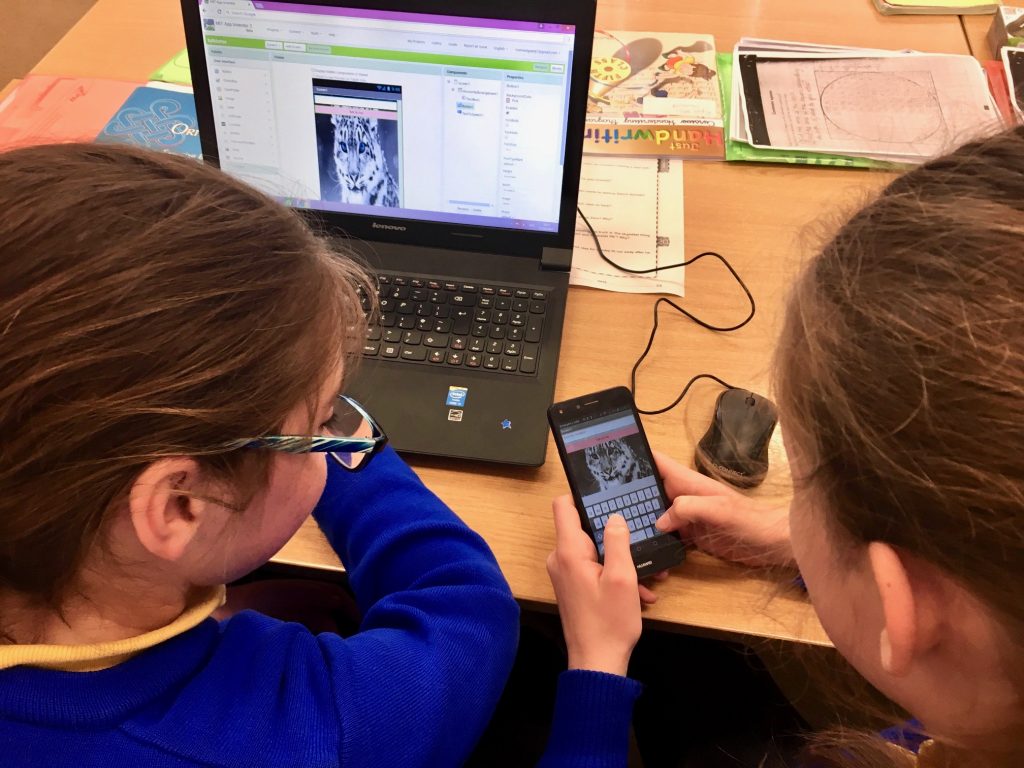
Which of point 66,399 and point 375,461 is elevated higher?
point 66,399

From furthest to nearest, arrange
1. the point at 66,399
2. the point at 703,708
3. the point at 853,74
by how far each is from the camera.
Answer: the point at 853,74, the point at 703,708, the point at 66,399

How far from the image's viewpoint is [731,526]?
674 millimetres

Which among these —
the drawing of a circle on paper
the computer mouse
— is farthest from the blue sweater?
the drawing of a circle on paper

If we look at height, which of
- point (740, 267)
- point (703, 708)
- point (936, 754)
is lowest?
point (703, 708)

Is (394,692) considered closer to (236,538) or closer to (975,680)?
(236,538)

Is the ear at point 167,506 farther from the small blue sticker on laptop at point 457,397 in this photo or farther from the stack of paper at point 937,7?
the stack of paper at point 937,7

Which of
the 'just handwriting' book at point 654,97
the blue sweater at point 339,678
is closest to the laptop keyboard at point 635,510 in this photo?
the blue sweater at point 339,678

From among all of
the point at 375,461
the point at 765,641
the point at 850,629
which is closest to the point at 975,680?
the point at 850,629

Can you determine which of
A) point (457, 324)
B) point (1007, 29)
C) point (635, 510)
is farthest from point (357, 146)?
point (1007, 29)

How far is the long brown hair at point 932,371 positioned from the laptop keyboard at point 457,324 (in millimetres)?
377

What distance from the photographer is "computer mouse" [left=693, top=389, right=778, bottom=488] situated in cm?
72

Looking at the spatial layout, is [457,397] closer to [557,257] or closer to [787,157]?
[557,257]

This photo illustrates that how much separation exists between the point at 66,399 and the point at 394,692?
0.29m

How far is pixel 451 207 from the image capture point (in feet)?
2.82
